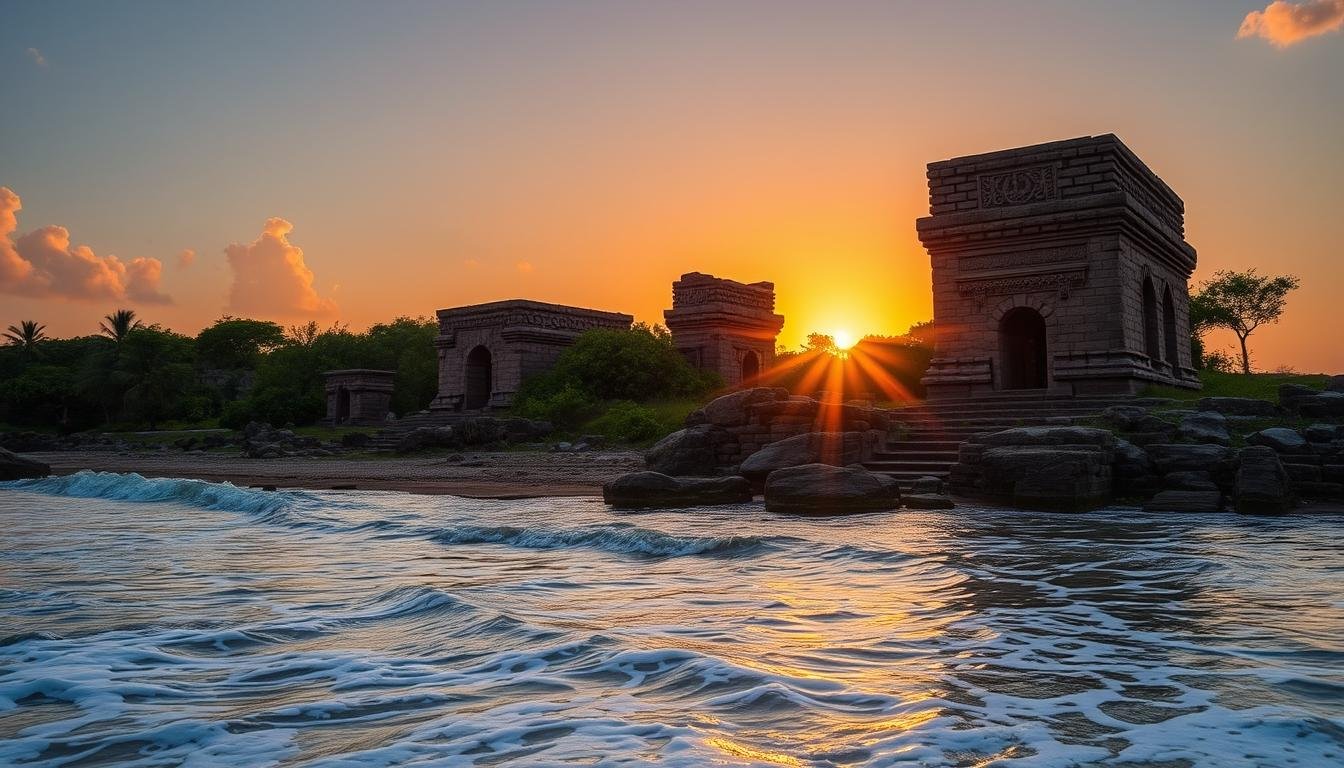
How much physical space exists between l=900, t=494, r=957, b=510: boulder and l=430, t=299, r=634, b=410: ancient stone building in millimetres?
21205

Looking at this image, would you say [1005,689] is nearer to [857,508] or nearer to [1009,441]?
[857,508]

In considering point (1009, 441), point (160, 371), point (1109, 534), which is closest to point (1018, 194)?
point (1009, 441)

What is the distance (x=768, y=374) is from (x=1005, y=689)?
85.2 ft

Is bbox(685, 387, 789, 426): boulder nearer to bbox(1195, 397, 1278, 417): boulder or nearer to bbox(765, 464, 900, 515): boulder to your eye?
bbox(765, 464, 900, 515): boulder

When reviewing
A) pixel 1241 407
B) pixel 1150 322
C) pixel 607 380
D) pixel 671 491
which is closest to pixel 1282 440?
pixel 1241 407

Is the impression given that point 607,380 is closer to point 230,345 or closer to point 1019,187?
point 1019,187

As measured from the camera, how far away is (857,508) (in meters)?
11.5

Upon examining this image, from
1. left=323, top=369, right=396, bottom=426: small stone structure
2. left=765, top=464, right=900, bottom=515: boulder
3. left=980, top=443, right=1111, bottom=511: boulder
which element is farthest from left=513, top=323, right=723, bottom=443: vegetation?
left=980, top=443, right=1111, bottom=511: boulder

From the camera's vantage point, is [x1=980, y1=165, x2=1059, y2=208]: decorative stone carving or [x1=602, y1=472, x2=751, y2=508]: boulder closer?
[x1=602, y1=472, x2=751, y2=508]: boulder

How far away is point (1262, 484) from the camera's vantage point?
32.9ft

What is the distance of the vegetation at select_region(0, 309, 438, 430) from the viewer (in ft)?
131

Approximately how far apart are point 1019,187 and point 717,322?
15.0 meters

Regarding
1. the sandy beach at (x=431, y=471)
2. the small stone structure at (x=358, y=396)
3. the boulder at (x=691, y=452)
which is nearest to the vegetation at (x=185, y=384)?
the small stone structure at (x=358, y=396)

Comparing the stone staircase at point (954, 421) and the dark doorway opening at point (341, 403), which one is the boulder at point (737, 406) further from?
the dark doorway opening at point (341, 403)
